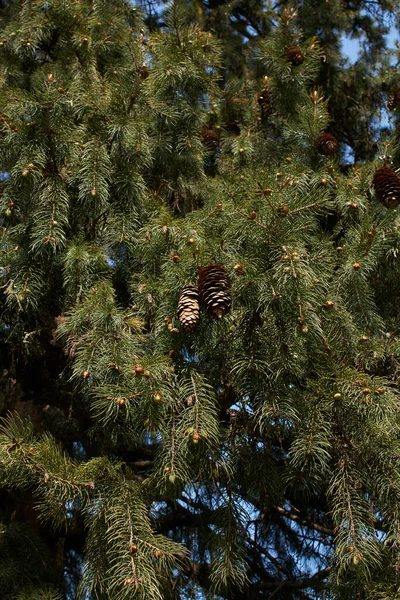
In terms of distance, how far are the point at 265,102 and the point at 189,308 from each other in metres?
1.77

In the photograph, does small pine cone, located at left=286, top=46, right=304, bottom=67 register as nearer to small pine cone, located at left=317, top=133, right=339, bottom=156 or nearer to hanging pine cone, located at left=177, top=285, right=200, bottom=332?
small pine cone, located at left=317, top=133, right=339, bottom=156

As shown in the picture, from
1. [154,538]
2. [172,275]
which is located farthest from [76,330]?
[154,538]

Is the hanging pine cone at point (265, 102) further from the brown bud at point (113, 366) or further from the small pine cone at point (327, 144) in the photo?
the brown bud at point (113, 366)

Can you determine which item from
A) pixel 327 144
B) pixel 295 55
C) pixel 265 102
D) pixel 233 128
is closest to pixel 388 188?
pixel 327 144

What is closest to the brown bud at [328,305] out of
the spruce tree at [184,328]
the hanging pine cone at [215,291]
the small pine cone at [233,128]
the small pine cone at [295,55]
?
the spruce tree at [184,328]

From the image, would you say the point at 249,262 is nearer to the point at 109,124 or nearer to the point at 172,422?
the point at 172,422

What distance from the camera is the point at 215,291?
1757 mm

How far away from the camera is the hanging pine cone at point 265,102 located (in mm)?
3166

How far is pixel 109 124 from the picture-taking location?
7.88 ft

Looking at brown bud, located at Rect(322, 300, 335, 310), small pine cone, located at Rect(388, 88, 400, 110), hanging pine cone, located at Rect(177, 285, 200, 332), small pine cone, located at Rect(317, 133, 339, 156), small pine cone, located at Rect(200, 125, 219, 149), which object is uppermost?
small pine cone, located at Rect(388, 88, 400, 110)

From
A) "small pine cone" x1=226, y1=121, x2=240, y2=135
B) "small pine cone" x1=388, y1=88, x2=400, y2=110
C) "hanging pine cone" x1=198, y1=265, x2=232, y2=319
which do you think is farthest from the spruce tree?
"small pine cone" x1=388, y1=88, x2=400, y2=110

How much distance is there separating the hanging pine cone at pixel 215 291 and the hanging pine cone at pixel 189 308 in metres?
0.03

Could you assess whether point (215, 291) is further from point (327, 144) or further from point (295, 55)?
point (295, 55)

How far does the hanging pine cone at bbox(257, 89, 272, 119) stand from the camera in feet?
10.4
